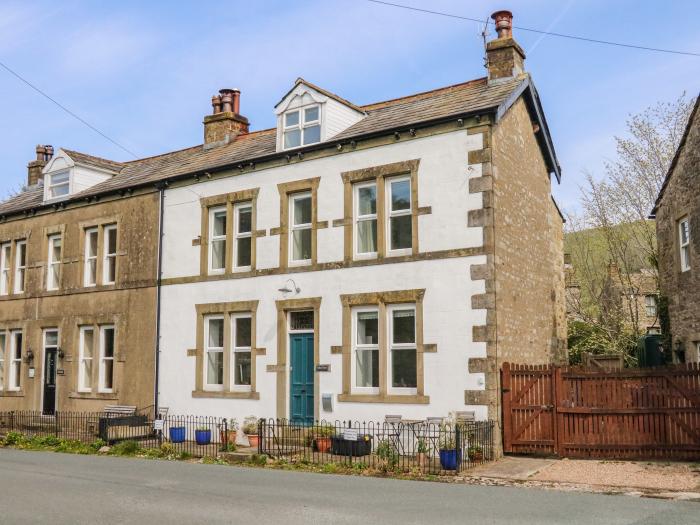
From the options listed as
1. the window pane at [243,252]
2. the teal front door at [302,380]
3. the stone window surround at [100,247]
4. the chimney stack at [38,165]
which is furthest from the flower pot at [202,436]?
the chimney stack at [38,165]

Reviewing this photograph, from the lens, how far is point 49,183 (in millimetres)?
25375

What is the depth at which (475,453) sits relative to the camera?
48.0 feet

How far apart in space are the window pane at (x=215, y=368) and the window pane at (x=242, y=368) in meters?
0.55

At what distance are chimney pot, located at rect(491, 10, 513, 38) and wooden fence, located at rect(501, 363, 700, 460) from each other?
27.8ft

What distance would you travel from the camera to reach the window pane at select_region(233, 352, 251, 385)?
64.0ft

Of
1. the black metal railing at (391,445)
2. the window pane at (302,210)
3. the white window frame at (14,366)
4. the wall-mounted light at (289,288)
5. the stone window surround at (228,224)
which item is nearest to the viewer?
the black metal railing at (391,445)

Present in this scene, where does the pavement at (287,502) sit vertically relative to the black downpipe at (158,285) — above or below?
below

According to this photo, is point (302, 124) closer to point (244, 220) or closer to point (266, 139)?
point (266, 139)

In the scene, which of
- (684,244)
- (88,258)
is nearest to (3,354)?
(88,258)

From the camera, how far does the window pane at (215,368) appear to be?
2005 cm

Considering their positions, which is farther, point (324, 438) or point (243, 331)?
point (243, 331)

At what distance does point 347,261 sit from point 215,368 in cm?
525

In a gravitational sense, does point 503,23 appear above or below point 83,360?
above

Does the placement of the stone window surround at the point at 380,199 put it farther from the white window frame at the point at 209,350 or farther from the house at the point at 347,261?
the white window frame at the point at 209,350
